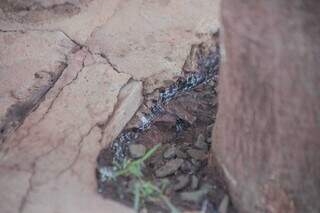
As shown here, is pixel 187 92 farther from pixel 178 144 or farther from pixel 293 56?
pixel 293 56


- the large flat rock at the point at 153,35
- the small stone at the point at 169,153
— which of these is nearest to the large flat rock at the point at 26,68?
the large flat rock at the point at 153,35

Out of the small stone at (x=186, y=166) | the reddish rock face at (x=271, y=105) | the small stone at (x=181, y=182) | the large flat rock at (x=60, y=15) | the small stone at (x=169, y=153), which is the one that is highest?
the reddish rock face at (x=271, y=105)

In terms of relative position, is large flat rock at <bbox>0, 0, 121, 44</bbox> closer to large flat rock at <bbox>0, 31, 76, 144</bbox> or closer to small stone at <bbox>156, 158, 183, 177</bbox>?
large flat rock at <bbox>0, 31, 76, 144</bbox>

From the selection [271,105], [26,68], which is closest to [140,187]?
[271,105]

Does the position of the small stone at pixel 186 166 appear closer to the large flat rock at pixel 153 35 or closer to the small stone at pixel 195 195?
the small stone at pixel 195 195

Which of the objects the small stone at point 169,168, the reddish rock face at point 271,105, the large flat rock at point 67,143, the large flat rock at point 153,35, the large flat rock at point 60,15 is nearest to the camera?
the reddish rock face at point 271,105

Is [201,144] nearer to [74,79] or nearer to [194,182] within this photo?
[194,182]

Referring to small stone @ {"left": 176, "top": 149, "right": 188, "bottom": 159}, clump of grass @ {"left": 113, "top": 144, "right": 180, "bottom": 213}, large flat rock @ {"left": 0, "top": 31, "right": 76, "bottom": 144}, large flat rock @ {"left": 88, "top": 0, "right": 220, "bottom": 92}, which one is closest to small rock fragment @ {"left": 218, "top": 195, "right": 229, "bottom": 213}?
clump of grass @ {"left": 113, "top": 144, "right": 180, "bottom": 213}
